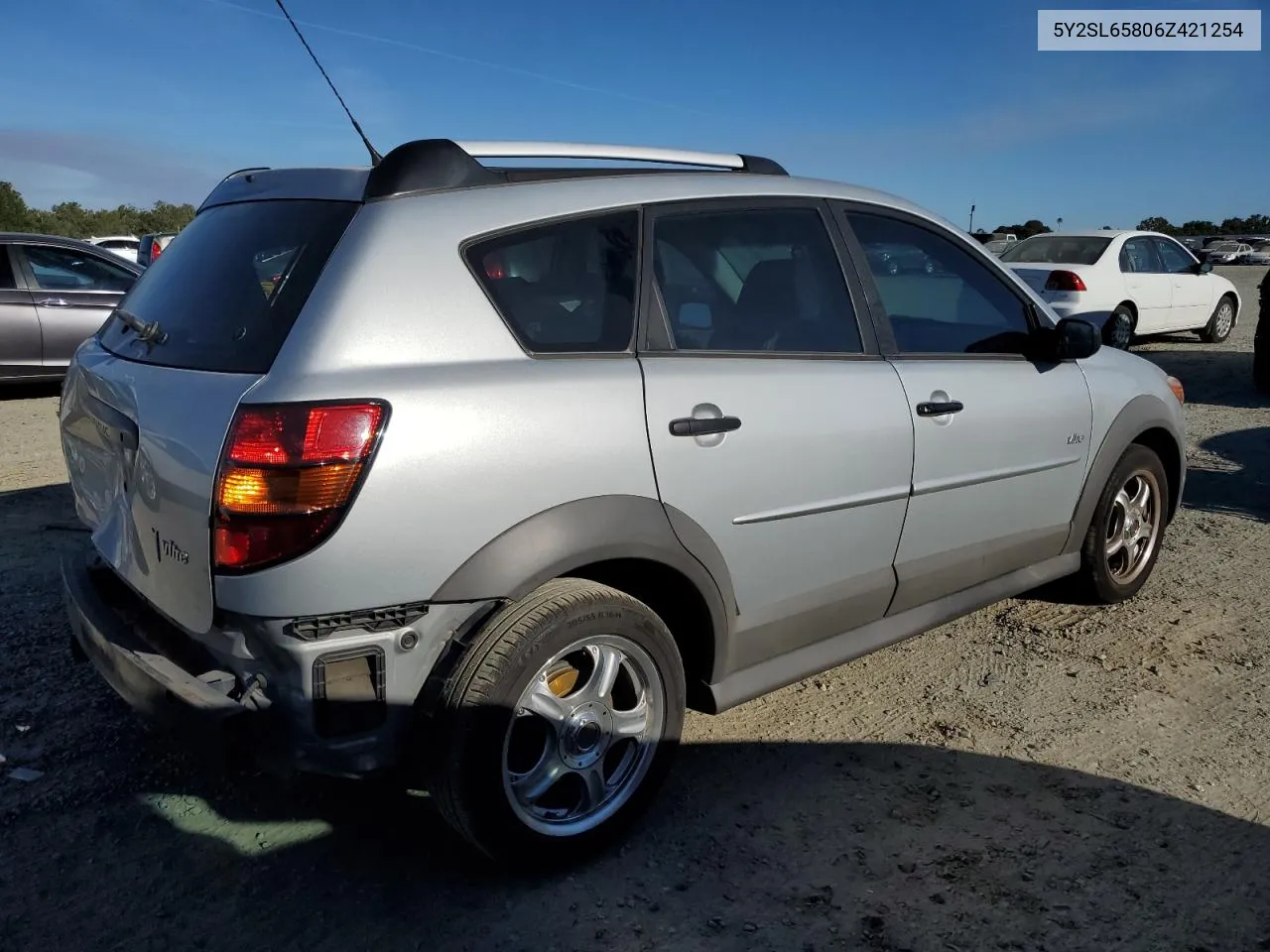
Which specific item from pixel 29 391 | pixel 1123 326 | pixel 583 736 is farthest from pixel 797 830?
pixel 1123 326

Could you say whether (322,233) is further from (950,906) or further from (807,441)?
(950,906)

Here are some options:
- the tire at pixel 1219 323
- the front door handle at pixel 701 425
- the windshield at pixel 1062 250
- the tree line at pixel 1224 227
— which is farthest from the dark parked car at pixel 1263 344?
the tree line at pixel 1224 227

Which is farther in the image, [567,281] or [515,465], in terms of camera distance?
[567,281]

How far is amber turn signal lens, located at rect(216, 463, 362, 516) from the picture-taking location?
6.97 ft

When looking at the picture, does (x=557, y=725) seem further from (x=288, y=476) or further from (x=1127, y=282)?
(x=1127, y=282)

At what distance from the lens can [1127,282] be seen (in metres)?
12.5

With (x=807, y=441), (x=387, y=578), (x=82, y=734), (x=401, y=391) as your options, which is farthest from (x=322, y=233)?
(x=82, y=734)

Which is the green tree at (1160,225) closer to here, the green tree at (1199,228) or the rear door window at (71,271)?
the green tree at (1199,228)

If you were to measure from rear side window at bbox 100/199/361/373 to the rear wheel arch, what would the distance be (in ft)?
2.25

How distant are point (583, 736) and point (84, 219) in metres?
65.0

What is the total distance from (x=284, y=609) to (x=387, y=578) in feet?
0.73

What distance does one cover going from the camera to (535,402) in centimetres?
239

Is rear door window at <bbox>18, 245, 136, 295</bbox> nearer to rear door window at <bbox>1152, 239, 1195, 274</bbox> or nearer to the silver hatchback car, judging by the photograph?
the silver hatchback car

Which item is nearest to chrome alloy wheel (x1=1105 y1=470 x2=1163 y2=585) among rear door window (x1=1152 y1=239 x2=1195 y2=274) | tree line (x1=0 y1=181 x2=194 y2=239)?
rear door window (x1=1152 y1=239 x2=1195 y2=274)
